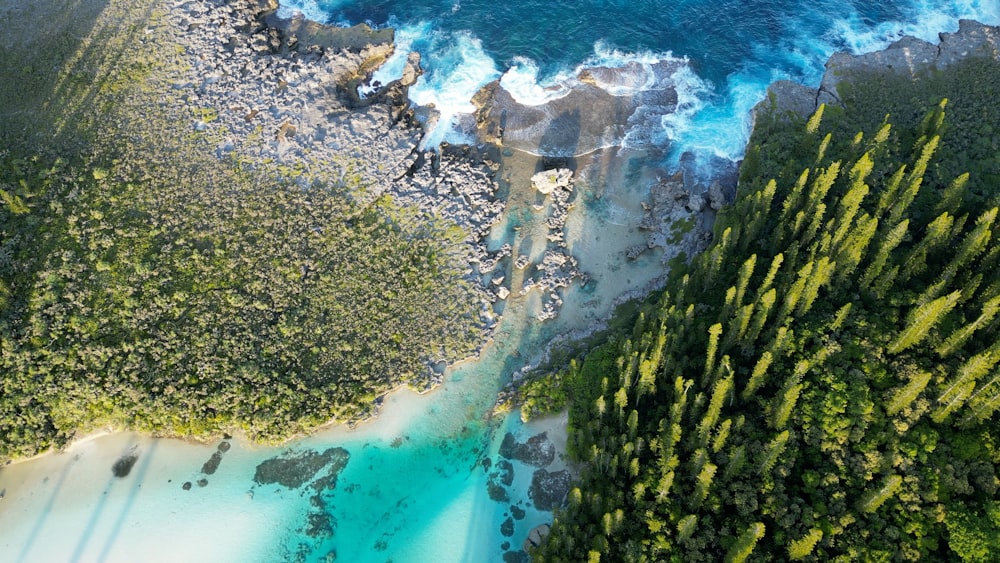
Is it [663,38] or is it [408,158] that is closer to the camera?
[408,158]

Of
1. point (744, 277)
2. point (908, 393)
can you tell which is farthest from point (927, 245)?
point (744, 277)

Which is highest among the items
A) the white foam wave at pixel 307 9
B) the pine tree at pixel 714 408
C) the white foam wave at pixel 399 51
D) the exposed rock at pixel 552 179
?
the white foam wave at pixel 307 9

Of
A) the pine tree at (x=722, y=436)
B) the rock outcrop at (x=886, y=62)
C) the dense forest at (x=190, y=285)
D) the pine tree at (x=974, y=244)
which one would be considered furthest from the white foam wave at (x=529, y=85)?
the pine tree at (x=722, y=436)

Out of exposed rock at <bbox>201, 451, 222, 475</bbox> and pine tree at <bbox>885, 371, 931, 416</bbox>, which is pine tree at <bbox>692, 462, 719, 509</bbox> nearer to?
pine tree at <bbox>885, 371, 931, 416</bbox>

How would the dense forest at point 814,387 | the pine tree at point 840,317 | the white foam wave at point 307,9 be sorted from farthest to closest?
the white foam wave at point 307,9, the pine tree at point 840,317, the dense forest at point 814,387

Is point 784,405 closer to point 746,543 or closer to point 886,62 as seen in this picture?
point 746,543

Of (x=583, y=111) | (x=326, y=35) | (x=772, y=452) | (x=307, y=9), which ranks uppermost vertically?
(x=307, y=9)

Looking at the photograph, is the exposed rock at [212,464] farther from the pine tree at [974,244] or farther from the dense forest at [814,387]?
the pine tree at [974,244]

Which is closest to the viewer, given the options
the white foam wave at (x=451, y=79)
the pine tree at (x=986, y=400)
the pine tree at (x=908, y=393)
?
the pine tree at (x=986, y=400)
